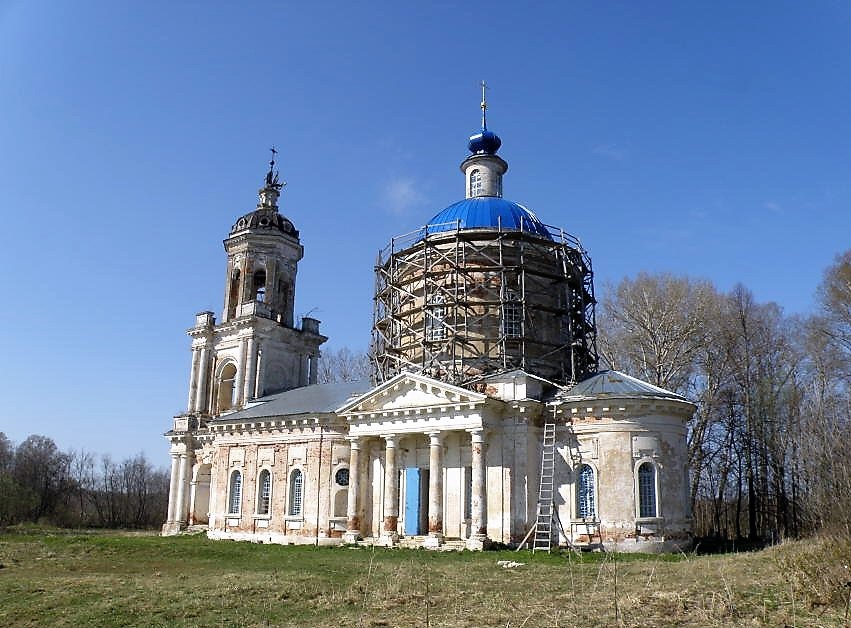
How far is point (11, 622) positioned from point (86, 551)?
12.2 metres

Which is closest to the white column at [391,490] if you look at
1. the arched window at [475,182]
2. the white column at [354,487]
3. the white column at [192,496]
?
the white column at [354,487]

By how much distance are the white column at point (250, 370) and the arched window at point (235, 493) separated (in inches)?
168

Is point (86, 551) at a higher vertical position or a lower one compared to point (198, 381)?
lower

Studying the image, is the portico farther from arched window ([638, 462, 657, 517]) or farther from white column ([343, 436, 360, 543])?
arched window ([638, 462, 657, 517])

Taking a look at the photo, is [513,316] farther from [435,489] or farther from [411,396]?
[435,489]

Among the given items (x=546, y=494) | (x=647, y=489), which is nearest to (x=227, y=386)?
(x=546, y=494)

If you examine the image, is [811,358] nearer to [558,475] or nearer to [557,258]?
[557,258]

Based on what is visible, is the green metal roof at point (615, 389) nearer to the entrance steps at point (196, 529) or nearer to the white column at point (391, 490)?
the white column at point (391, 490)

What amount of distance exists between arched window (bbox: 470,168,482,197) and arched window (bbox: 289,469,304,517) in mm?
13113

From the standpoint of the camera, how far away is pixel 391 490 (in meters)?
23.2

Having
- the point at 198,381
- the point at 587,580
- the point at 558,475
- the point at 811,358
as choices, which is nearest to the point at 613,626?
the point at 587,580

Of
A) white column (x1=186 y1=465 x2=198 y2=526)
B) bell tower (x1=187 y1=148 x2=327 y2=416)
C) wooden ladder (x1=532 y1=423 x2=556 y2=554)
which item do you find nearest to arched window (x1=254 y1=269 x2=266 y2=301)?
bell tower (x1=187 y1=148 x2=327 y2=416)

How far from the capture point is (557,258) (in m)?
25.9

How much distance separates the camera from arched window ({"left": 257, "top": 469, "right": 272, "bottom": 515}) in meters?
26.8
